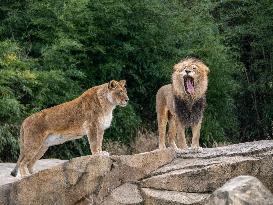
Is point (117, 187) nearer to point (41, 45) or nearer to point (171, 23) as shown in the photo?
point (41, 45)

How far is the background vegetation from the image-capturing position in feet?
53.7

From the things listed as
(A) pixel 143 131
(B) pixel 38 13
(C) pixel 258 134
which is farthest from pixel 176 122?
(C) pixel 258 134

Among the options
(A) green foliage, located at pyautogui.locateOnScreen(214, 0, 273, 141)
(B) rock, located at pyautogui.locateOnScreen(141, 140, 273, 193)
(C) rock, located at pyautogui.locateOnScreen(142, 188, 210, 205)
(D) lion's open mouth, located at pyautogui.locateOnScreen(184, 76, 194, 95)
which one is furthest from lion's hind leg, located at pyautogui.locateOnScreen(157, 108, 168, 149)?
(A) green foliage, located at pyautogui.locateOnScreen(214, 0, 273, 141)

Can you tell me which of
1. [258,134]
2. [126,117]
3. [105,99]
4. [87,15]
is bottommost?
Result: [258,134]

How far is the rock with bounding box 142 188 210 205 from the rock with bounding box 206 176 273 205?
1674mm

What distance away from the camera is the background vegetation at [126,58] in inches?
644

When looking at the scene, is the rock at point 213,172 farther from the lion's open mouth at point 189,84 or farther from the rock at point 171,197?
the lion's open mouth at point 189,84

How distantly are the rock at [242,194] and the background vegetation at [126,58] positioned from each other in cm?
790

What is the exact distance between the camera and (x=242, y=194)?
287 inches

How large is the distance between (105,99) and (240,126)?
12628 millimetres

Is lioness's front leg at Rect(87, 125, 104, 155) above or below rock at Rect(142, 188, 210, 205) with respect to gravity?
above

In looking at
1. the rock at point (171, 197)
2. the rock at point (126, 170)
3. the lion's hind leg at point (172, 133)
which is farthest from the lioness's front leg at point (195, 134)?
the rock at point (171, 197)

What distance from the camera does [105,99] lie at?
10.5 m

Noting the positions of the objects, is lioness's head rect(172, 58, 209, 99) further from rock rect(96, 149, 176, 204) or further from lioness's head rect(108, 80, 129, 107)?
rock rect(96, 149, 176, 204)
